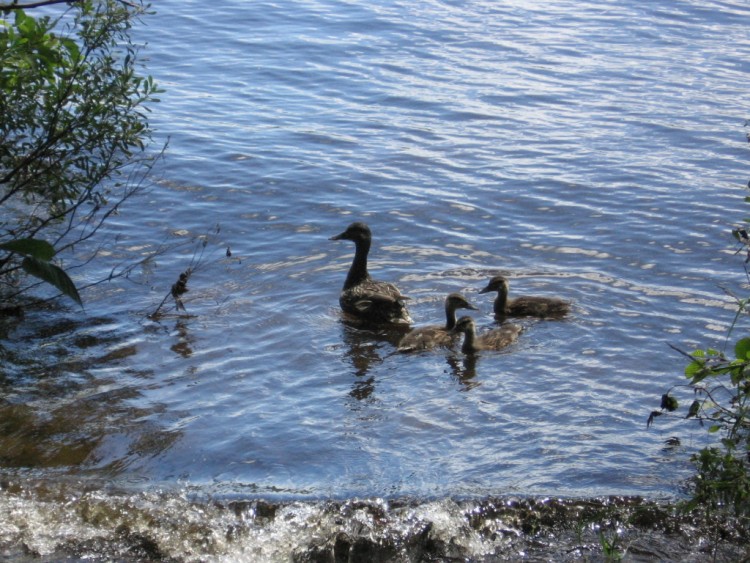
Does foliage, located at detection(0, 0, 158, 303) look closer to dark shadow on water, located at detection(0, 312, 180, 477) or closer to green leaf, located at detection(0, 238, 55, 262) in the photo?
dark shadow on water, located at detection(0, 312, 180, 477)

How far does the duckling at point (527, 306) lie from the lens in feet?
33.0

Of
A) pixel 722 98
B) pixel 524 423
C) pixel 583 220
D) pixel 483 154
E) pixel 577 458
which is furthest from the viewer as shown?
pixel 722 98

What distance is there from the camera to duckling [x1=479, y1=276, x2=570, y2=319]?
33.0 ft

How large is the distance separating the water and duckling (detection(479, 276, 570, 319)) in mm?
136

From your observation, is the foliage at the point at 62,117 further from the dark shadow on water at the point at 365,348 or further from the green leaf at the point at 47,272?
the green leaf at the point at 47,272

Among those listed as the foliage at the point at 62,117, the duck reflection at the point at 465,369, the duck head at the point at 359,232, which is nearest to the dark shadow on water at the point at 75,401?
the foliage at the point at 62,117

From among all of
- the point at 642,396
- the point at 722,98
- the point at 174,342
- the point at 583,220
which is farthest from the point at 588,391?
the point at 722,98

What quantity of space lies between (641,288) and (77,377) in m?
5.60

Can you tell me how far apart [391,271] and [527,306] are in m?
1.83

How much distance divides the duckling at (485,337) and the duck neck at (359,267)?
136cm

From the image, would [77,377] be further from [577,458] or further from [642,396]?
[642,396]

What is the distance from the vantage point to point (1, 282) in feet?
30.7

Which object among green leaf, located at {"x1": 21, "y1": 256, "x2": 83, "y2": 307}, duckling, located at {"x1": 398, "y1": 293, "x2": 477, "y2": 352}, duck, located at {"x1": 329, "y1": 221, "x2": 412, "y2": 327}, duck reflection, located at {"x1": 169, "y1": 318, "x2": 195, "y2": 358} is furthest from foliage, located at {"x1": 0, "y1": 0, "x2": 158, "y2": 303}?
green leaf, located at {"x1": 21, "y1": 256, "x2": 83, "y2": 307}

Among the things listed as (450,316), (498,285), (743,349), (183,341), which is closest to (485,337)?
(450,316)
